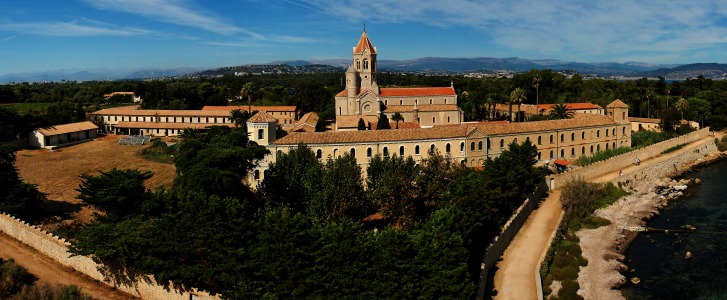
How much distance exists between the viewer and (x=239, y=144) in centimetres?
3828

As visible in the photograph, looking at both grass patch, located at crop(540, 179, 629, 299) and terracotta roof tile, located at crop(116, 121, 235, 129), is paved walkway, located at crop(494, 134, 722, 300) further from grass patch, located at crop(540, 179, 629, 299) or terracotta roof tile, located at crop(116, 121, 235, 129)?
terracotta roof tile, located at crop(116, 121, 235, 129)

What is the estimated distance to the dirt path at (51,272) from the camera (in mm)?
23312

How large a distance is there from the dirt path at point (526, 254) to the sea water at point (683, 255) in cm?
504

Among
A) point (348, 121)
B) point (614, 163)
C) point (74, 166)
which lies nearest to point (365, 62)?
point (348, 121)

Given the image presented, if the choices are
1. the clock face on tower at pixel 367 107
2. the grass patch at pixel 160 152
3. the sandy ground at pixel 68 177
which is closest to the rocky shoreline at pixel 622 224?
the sandy ground at pixel 68 177

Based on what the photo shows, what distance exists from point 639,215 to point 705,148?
99.7 ft

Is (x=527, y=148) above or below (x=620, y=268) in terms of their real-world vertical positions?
above

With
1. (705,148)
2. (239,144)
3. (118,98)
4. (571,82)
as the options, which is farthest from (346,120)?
(571,82)

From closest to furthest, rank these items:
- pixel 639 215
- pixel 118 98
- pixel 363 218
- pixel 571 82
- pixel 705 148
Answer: pixel 363 218 < pixel 639 215 < pixel 705 148 < pixel 118 98 < pixel 571 82

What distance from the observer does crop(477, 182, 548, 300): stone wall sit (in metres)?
26.6

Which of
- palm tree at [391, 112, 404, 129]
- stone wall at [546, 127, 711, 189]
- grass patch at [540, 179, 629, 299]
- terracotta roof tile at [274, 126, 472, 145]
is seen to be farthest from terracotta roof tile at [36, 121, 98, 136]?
grass patch at [540, 179, 629, 299]

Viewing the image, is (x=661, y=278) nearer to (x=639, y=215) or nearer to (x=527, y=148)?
(x=639, y=215)

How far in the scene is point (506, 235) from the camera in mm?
31562

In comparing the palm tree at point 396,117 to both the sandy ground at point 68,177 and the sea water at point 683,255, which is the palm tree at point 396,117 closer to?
the sandy ground at point 68,177
